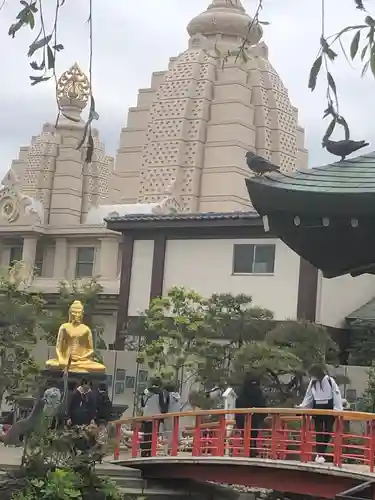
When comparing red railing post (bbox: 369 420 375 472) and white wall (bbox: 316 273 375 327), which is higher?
white wall (bbox: 316 273 375 327)

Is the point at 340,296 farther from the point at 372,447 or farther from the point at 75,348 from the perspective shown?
the point at 372,447

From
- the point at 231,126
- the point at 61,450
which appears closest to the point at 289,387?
the point at 61,450

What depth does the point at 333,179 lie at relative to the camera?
777 centimetres

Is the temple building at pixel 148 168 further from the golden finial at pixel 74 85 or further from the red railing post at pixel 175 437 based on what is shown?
the red railing post at pixel 175 437

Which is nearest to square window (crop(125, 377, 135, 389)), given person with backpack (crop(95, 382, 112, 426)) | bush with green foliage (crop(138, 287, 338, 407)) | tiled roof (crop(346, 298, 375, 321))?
bush with green foliage (crop(138, 287, 338, 407))

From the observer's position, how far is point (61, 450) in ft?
38.0

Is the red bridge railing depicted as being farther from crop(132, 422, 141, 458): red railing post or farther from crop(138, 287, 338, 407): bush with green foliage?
Result: crop(138, 287, 338, 407): bush with green foliage

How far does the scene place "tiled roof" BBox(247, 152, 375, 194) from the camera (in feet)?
24.7

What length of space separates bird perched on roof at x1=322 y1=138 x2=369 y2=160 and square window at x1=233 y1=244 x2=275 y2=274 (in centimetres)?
1689

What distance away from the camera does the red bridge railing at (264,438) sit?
1065 cm

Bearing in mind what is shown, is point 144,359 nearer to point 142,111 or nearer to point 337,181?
point 337,181

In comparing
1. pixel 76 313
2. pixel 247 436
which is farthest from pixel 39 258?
pixel 247 436

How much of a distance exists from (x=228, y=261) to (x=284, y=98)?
45.0ft

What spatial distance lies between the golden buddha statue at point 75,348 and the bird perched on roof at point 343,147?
956 cm
